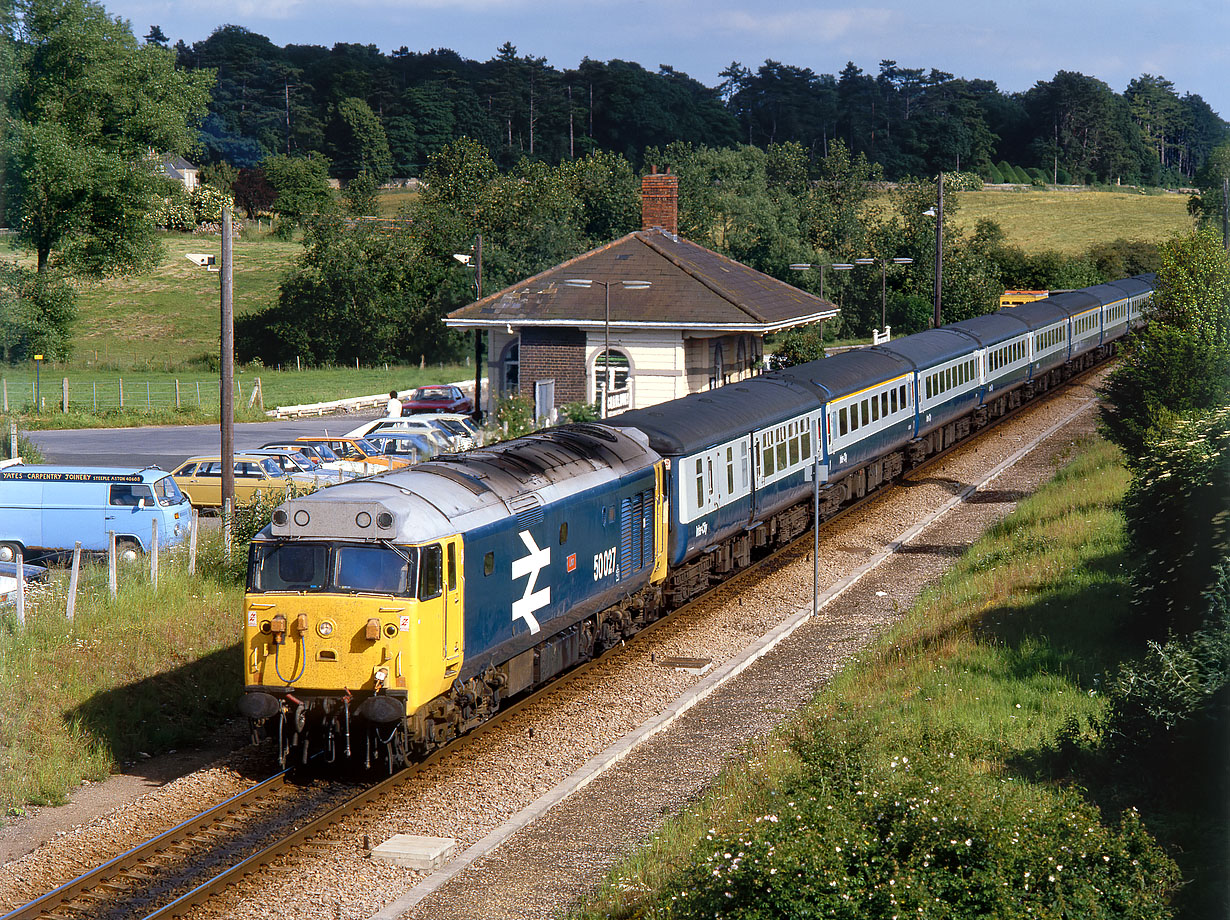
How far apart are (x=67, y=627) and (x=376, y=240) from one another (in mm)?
64068

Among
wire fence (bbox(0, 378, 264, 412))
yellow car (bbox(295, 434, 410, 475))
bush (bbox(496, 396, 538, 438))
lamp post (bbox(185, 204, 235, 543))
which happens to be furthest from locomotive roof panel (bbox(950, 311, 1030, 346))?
wire fence (bbox(0, 378, 264, 412))

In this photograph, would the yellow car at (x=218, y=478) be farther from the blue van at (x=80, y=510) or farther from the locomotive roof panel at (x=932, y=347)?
the locomotive roof panel at (x=932, y=347)

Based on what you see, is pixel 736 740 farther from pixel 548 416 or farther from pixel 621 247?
pixel 621 247

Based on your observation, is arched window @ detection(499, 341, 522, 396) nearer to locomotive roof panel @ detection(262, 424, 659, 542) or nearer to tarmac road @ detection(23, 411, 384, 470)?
tarmac road @ detection(23, 411, 384, 470)

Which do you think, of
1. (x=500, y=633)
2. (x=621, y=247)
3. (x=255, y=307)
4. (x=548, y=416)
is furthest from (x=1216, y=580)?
(x=255, y=307)

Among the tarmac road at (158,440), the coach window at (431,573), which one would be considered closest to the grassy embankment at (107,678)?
the coach window at (431,573)

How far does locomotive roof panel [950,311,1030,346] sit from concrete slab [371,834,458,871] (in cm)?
3035

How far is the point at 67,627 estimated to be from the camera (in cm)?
1838

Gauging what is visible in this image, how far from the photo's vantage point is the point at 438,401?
51156 mm

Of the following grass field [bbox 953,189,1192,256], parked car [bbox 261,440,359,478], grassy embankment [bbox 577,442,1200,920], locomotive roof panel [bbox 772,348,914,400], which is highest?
grass field [bbox 953,189,1192,256]

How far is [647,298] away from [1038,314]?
50.9ft

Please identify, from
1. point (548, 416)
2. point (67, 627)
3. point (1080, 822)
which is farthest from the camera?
point (548, 416)

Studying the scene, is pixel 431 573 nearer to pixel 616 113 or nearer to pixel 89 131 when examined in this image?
pixel 89 131

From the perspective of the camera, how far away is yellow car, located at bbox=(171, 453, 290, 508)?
1224 inches
